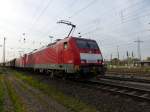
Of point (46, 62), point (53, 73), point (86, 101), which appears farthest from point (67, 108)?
point (46, 62)

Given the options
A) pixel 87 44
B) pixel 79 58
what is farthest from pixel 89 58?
pixel 87 44

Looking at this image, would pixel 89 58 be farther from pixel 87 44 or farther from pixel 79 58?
pixel 87 44

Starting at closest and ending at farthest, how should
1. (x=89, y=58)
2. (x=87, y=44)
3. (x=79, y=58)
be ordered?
(x=79, y=58) → (x=89, y=58) → (x=87, y=44)

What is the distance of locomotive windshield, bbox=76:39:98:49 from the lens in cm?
1698

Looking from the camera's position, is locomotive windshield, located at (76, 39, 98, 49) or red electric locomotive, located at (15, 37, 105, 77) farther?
locomotive windshield, located at (76, 39, 98, 49)

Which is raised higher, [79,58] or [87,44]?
[87,44]

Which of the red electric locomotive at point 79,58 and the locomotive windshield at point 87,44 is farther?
the locomotive windshield at point 87,44

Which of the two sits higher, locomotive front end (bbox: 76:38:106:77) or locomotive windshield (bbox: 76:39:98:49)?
locomotive windshield (bbox: 76:39:98:49)

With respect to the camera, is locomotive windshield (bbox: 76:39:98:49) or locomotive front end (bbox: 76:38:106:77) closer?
locomotive front end (bbox: 76:38:106:77)

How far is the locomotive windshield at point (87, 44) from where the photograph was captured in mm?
16980

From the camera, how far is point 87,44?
57.4 feet

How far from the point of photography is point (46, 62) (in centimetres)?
2347

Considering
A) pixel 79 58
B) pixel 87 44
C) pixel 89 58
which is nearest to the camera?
pixel 79 58

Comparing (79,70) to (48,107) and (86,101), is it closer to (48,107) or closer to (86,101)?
(86,101)
